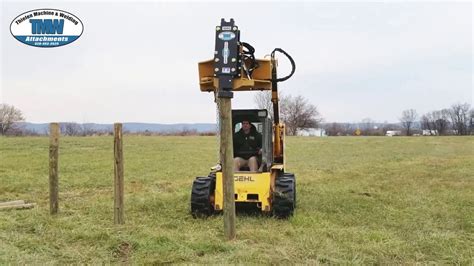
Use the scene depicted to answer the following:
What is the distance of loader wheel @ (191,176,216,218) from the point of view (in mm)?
7910

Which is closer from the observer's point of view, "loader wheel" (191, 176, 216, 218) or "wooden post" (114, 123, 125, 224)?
"wooden post" (114, 123, 125, 224)

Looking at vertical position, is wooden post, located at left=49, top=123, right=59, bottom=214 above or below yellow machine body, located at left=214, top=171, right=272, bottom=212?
above

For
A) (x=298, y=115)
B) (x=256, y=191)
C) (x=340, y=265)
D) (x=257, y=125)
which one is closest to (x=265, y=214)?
(x=256, y=191)

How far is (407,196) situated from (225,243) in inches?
238

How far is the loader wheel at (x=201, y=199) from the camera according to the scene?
7.91 meters

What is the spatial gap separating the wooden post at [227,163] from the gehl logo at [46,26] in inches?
202

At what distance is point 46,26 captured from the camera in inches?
383

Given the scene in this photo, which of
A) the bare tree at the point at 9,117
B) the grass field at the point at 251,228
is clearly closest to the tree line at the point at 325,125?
the bare tree at the point at 9,117

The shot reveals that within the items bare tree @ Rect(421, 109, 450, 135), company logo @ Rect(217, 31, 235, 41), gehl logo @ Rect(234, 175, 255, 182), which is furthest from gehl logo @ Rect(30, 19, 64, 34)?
bare tree @ Rect(421, 109, 450, 135)

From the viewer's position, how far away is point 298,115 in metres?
77.3

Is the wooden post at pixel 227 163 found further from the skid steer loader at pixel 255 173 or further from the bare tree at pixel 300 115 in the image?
the bare tree at pixel 300 115

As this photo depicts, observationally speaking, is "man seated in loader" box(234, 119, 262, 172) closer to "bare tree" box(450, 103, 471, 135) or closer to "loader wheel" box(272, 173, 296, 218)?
"loader wheel" box(272, 173, 296, 218)

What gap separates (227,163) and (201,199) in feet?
5.25

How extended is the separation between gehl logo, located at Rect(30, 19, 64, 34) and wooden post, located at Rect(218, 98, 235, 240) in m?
5.13
